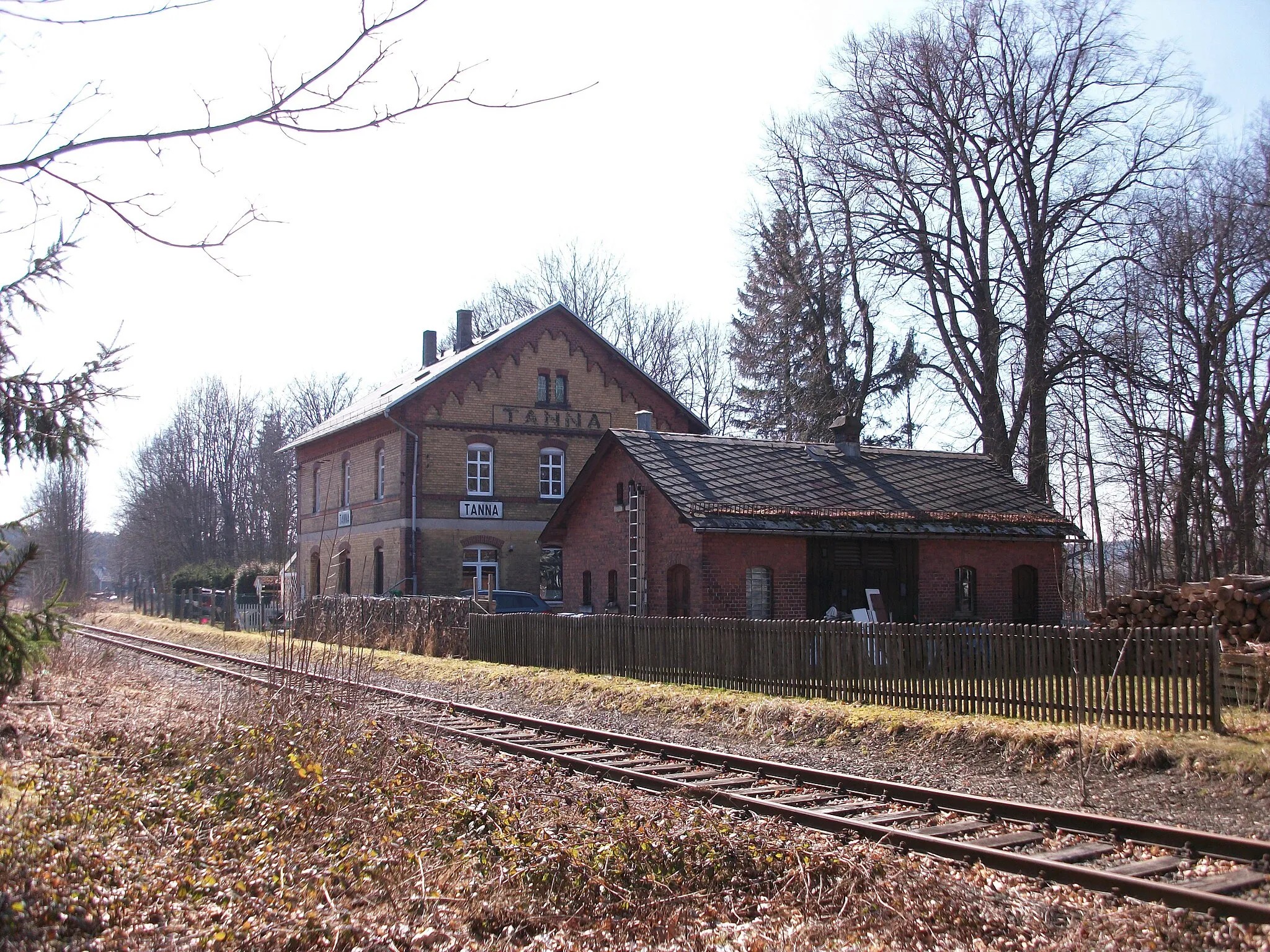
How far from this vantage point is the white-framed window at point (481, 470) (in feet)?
125

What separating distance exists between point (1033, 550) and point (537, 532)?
17476 mm

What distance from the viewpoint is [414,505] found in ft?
120

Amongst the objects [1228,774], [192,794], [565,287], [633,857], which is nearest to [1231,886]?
[633,857]

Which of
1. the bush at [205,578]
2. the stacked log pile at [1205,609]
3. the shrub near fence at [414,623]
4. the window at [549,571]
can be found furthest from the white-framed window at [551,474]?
the stacked log pile at [1205,609]

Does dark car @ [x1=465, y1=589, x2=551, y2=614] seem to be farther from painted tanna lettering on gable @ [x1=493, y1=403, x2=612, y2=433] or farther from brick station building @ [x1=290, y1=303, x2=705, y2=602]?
painted tanna lettering on gable @ [x1=493, y1=403, x2=612, y2=433]

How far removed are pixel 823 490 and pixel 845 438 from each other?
4.43 metres

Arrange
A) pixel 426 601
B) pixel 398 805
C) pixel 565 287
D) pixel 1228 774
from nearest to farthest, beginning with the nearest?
pixel 398 805 → pixel 1228 774 → pixel 426 601 → pixel 565 287

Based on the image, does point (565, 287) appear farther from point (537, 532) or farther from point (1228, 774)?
point (1228, 774)

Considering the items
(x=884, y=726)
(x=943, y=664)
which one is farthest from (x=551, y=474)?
(x=884, y=726)

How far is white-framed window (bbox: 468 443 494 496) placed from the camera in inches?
1502

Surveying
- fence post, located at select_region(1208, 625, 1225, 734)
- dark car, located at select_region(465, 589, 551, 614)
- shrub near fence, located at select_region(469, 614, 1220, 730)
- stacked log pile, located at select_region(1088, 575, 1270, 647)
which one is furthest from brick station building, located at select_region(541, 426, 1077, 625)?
fence post, located at select_region(1208, 625, 1225, 734)

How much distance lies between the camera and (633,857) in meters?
6.99

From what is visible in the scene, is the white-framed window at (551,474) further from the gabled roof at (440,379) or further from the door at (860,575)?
the door at (860,575)

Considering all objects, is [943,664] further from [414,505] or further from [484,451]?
[484,451]
